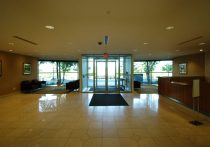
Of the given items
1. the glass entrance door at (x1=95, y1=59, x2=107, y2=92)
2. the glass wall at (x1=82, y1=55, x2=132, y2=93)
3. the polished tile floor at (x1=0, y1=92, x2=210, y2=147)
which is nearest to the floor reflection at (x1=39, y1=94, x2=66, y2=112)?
the polished tile floor at (x1=0, y1=92, x2=210, y2=147)

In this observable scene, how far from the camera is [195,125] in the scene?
152 inches

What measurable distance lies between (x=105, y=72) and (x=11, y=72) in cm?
663

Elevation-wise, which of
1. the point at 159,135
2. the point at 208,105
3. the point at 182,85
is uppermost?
the point at 182,85

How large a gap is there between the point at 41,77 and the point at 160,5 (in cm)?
1485

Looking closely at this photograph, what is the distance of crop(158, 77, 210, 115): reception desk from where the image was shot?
4.60 m

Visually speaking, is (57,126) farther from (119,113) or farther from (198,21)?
(198,21)

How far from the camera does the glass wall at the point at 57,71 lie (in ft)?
49.4

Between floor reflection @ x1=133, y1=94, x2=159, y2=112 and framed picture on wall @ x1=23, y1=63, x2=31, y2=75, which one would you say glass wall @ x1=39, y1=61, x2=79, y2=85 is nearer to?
framed picture on wall @ x1=23, y1=63, x2=31, y2=75

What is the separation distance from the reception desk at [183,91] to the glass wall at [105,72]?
2.91 meters

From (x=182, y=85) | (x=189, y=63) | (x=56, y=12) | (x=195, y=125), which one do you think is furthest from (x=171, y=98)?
(x=56, y=12)

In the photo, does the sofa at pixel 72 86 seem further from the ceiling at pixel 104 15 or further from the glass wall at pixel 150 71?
the glass wall at pixel 150 71

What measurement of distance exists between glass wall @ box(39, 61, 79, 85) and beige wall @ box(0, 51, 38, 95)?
375 centimetres

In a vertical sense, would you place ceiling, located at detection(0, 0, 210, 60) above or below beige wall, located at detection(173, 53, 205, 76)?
above

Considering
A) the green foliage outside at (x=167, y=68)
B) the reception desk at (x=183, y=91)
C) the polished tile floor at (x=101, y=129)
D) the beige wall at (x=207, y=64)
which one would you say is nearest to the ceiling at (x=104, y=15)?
the reception desk at (x=183, y=91)
